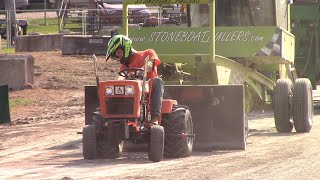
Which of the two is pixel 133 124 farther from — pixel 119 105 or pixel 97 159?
pixel 97 159

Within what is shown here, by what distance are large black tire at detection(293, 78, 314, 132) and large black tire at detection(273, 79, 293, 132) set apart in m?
0.11

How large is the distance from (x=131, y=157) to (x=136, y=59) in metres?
1.34

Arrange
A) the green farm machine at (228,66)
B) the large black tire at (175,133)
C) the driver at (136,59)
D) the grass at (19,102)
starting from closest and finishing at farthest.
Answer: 1. the driver at (136,59)
2. the large black tire at (175,133)
3. the green farm machine at (228,66)
4. the grass at (19,102)

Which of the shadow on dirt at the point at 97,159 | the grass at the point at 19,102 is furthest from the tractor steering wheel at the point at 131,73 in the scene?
the grass at the point at 19,102

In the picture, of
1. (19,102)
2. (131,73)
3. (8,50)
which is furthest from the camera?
(8,50)

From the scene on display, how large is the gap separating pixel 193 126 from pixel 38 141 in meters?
2.82

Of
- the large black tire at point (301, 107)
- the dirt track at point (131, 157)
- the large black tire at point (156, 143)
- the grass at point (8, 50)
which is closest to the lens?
the dirt track at point (131, 157)

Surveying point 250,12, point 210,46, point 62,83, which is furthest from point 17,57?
point 210,46

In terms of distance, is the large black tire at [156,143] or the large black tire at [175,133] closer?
the large black tire at [156,143]

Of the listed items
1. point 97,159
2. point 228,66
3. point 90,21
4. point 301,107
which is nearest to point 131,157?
point 97,159

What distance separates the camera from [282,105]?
17.7 metres

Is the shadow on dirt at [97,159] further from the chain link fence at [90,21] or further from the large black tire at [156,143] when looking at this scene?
the chain link fence at [90,21]

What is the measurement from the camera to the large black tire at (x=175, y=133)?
14.4m

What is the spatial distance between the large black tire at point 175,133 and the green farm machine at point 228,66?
3.44 ft
